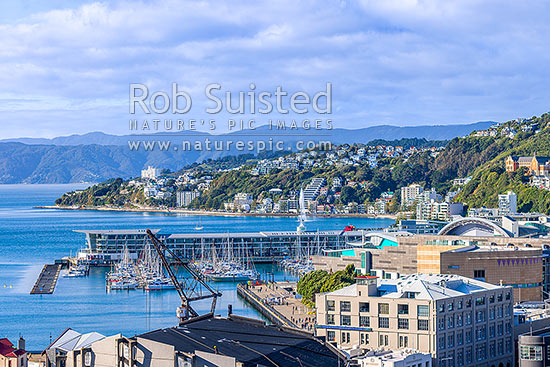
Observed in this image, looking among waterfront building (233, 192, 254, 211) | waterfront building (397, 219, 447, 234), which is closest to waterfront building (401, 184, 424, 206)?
waterfront building (233, 192, 254, 211)

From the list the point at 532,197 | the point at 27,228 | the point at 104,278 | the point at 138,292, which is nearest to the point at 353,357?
the point at 138,292

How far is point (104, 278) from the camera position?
1918 inches

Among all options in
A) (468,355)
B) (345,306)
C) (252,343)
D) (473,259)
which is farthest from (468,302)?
(473,259)

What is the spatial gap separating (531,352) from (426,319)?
3310mm

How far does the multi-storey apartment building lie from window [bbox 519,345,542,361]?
2946 mm

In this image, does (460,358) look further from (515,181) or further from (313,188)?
(313,188)

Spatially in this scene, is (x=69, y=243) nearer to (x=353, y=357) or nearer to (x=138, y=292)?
(x=138, y=292)

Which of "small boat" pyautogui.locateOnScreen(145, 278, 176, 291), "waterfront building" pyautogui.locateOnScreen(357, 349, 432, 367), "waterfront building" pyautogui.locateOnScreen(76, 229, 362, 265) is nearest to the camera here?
"waterfront building" pyautogui.locateOnScreen(357, 349, 432, 367)

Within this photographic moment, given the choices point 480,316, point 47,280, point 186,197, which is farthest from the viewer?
point 186,197

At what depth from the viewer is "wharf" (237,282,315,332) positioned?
30.0 m

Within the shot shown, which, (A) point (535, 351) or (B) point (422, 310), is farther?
(B) point (422, 310)

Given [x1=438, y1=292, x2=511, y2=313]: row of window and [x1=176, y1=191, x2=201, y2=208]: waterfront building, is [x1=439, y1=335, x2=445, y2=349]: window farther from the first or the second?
[x1=176, y1=191, x2=201, y2=208]: waterfront building

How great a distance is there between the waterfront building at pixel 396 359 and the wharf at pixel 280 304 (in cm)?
753

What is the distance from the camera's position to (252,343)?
50.9 ft
